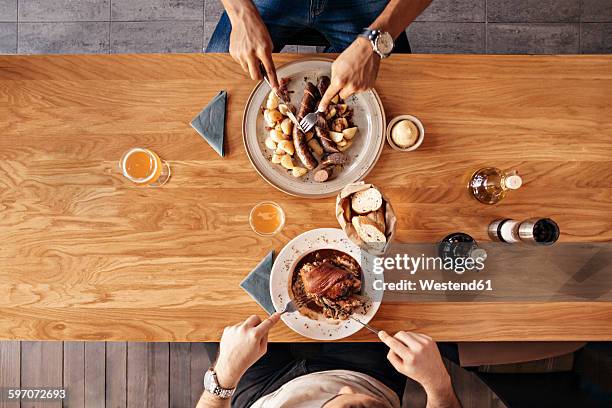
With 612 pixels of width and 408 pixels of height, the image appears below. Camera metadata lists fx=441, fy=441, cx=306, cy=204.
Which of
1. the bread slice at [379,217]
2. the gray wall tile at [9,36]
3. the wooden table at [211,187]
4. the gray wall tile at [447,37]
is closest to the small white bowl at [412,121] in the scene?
the wooden table at [211,187]

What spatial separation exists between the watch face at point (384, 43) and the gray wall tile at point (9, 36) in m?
1.83

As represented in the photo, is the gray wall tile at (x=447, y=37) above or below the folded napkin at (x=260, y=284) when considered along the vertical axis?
above

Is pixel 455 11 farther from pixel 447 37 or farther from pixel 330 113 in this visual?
pixel 330 113

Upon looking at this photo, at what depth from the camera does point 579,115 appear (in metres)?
1.26

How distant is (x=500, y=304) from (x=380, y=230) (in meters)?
0.46

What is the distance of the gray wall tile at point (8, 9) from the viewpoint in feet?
6.81

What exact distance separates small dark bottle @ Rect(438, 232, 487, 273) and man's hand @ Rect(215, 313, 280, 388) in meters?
0.50

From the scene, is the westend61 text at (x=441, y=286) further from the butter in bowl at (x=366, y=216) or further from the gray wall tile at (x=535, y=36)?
the gray wall tile at (x=535, y=36)

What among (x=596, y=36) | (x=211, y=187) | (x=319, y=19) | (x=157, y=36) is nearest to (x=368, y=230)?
(x=211, y=187)

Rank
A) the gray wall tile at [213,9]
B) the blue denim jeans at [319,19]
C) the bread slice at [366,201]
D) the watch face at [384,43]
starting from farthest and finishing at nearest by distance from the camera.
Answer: the gray wall tile at [213,9]
the blue denim jeans at [319,19]
the watch face at [384,43]
the bread slice at [366,201]

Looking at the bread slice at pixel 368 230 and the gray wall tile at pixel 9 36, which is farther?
the gray wall tile at pixel 9 36

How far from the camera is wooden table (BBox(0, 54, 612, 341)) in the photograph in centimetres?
125

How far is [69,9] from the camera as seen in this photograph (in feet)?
6.76

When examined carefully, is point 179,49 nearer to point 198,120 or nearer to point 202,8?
point 202,8
